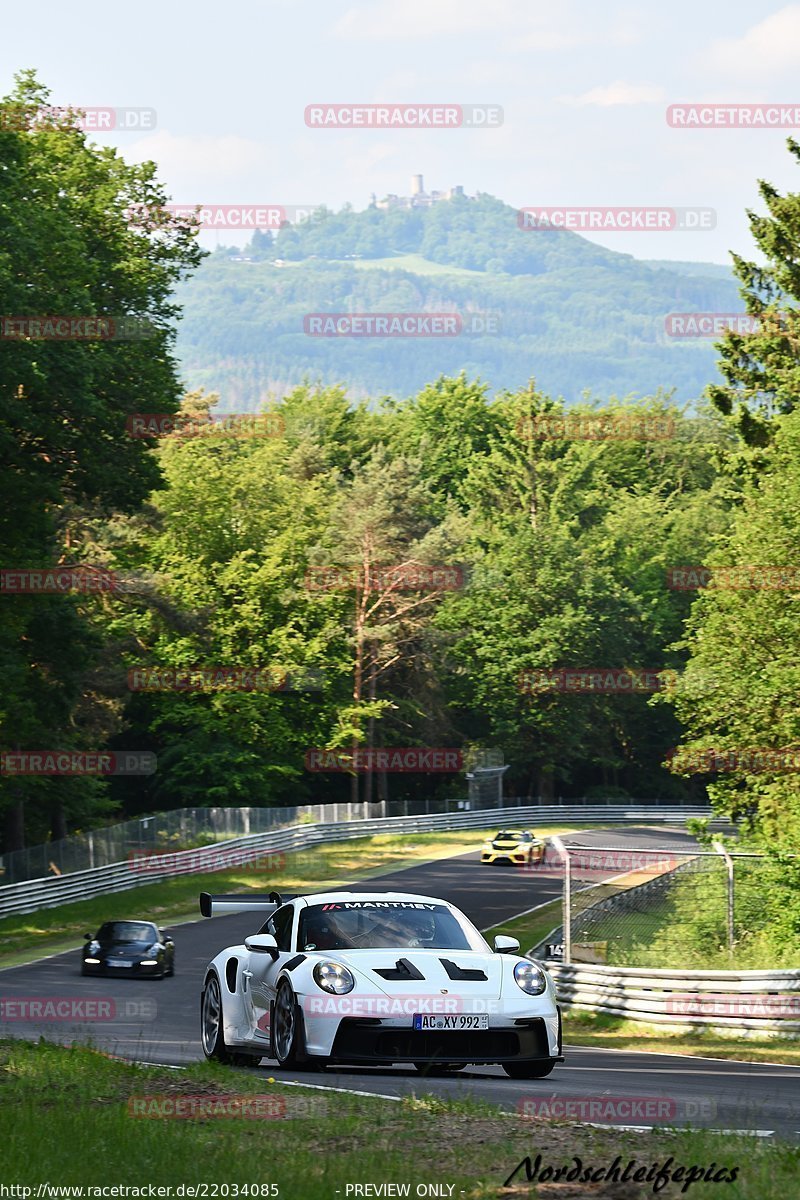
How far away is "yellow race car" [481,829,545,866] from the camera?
200 ft

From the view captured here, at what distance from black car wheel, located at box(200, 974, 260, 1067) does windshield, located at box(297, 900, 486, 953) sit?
1.34m

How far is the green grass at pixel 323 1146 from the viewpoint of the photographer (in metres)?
7.14

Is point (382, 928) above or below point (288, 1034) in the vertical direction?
above

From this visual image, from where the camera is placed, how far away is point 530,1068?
12.4 m

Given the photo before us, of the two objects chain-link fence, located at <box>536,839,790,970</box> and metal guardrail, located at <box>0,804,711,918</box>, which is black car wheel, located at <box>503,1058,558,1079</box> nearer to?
chain-link fence, located at <box>536,839,790,970</box>

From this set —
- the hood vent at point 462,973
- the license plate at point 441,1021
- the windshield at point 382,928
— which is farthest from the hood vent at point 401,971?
the windshield at point 382,928

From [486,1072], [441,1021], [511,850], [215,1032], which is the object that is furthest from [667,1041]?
[511,850]

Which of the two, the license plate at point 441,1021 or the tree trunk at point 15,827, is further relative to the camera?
the tree trunk at point 15,827

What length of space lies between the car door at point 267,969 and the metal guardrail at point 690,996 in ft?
34.4

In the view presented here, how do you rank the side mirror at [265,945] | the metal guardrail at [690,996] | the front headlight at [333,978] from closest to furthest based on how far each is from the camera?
the front headlight at [333,978]
the side mirror at [265,945]
the metal guardrail at [690,996]

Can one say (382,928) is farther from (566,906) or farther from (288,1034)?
(566,906)

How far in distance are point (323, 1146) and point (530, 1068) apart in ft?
14.9

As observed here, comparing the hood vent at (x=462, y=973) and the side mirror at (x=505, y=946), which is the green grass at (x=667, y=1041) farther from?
the hood vent at (x=462, y=973)

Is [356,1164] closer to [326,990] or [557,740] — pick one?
[326,990]
